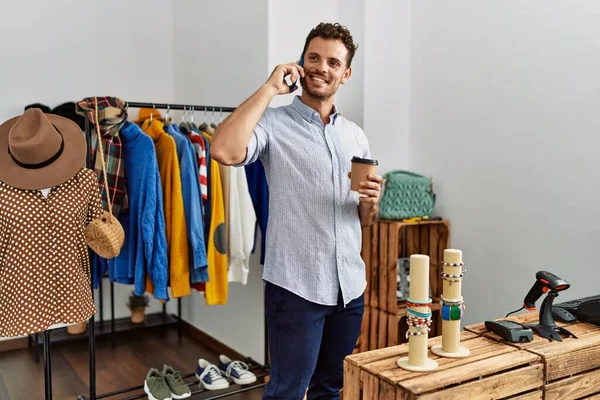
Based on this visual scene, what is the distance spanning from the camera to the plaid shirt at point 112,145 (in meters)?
2.43

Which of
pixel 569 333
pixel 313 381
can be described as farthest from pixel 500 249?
pixel 313 381

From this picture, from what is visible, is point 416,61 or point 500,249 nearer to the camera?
point 500,249

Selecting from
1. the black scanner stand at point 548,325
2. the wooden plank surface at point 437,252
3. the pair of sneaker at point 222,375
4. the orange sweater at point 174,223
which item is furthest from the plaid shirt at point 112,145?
the black scanner stand at point 548,325

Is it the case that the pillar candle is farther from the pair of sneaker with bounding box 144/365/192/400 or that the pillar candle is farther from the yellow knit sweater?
the pair of sneaker with bounding box 144/365/192/400

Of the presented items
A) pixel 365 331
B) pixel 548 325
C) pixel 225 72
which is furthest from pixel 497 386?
pixel 225 72

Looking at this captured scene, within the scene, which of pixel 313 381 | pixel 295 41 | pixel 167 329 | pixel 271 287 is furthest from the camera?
pixel 167 329

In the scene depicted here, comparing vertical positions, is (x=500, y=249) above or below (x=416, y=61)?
below

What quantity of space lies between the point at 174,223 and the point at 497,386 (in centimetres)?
165

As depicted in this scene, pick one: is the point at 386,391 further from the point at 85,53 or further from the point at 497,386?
the point at 85,53

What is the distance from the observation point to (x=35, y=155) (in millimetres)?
2127

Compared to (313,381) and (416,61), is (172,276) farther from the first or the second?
(416,61)

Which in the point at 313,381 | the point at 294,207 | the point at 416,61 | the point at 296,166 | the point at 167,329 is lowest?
the point at 167,329

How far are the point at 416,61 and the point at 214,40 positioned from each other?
4.22 ft

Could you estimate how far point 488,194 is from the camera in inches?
112
